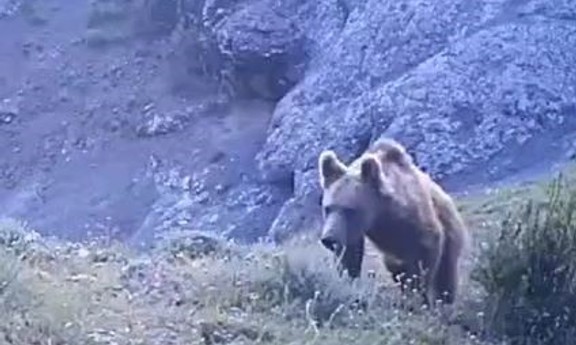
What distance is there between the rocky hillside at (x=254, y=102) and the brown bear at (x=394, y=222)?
10143 millimetres

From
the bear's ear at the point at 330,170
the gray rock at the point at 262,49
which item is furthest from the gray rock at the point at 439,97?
the bear's ear at the point at 330,170

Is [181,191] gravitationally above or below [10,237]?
below

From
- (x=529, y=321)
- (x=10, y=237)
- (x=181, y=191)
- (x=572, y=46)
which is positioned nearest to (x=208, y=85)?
(x=181, y=191)

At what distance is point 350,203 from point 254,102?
19.2 m

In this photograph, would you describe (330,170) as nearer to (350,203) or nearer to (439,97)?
(350,203)

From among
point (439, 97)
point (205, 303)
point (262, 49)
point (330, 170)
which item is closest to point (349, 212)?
point (330, 170)

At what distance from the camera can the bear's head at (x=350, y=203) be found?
30.2ft

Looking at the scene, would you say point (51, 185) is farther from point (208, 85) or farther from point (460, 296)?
point (460, 296)

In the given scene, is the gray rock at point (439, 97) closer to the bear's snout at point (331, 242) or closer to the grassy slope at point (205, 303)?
the bear's snout at point (331, 242)

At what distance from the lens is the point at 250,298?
8.17 m

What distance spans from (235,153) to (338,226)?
16916mm

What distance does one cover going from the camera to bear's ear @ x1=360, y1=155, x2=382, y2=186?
9469 millimetres

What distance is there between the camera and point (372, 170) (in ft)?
31.1

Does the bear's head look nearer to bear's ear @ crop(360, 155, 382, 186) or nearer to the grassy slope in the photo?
bear's ear @ crop(360, 155, 382, 186)
